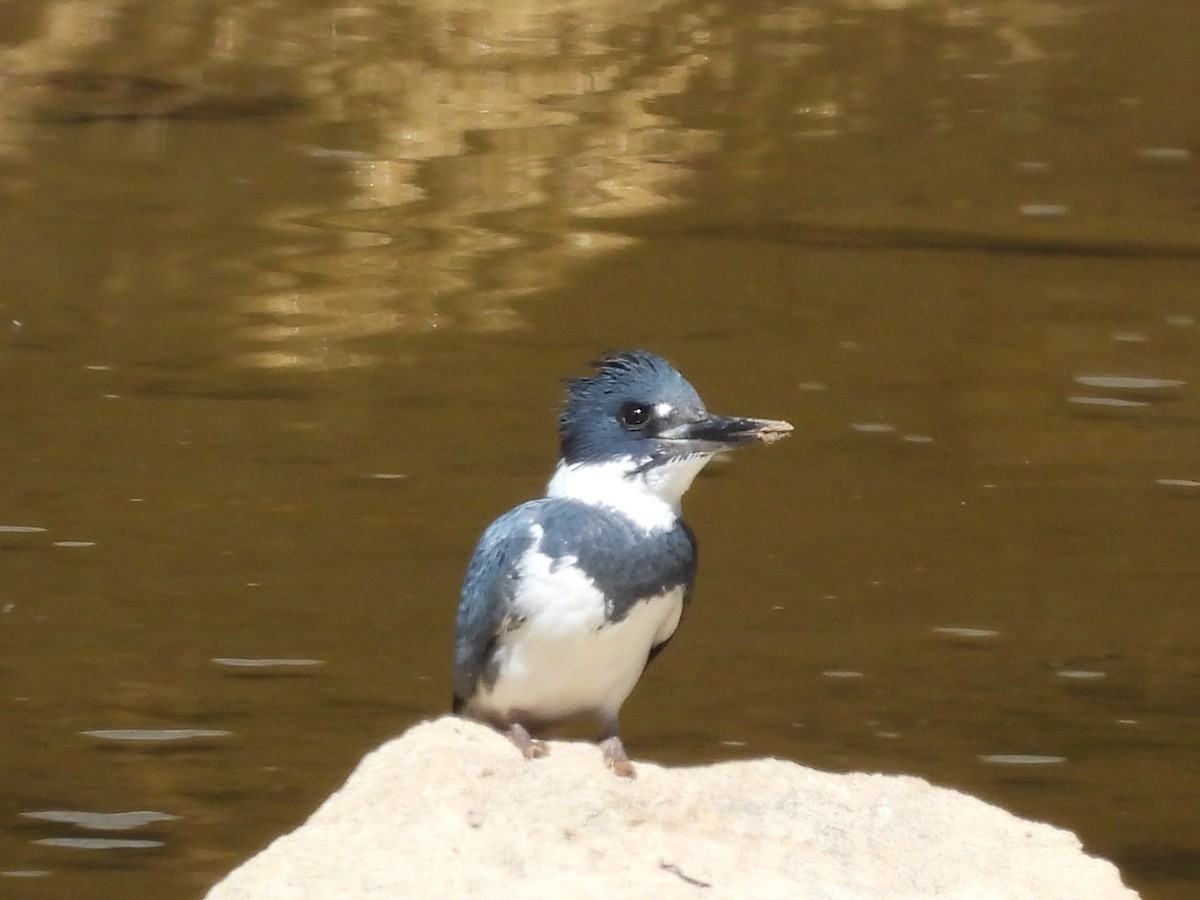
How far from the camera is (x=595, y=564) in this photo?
199 inches

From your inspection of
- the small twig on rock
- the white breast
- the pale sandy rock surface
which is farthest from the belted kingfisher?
the small twig on rock

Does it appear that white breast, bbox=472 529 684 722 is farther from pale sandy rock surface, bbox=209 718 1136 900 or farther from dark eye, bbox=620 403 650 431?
dark eye, bbox=620 403 650 431

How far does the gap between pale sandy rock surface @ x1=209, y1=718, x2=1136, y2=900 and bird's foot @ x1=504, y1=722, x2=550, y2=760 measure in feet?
0.10

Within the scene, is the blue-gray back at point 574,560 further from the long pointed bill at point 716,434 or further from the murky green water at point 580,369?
the murky green water at point 580,369

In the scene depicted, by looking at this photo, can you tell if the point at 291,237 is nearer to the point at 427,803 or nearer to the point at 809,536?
the point at 809,536

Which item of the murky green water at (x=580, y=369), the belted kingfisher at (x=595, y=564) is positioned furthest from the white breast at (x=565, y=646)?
the murky green water at (x=580, y=369)

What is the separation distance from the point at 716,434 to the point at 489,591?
0.54m

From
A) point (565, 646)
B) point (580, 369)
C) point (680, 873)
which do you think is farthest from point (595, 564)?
point (580, 369)

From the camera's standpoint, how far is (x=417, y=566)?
338 inches

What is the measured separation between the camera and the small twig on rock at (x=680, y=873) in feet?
15.1

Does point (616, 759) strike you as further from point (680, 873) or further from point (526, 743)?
point (680, 873)

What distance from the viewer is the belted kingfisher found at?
5066 mm

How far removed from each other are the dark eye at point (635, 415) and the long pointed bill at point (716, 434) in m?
0.05

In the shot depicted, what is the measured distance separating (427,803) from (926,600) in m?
4.00
